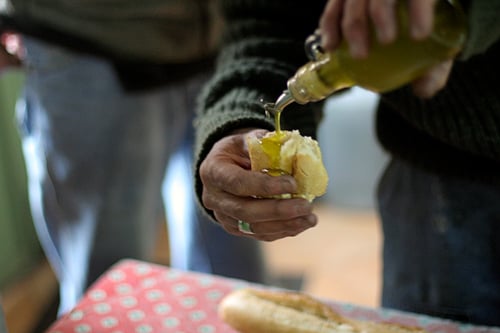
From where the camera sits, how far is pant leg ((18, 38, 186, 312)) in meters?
1.08

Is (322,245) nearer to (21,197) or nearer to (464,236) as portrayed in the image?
(21,197)

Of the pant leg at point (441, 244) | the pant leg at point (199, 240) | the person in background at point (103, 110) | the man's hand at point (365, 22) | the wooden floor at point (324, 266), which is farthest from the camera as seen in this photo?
the wooden floor at point (324, 266)

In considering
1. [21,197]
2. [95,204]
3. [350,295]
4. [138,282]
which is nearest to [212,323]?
[138,282]

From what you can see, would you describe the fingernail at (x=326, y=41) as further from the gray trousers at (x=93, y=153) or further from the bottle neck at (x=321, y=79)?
the gray trousers at (x=93, y=153)

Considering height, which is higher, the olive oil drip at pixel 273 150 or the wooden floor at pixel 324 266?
the olive oil drip at pixel 273 150

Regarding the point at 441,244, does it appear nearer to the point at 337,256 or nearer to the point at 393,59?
the point at 393,59

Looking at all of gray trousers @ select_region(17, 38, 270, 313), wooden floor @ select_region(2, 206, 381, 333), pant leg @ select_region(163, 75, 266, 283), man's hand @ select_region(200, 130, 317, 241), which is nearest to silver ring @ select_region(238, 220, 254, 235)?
man's hand @ select_region(200, 130, 317, 241)

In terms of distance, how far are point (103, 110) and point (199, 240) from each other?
0.35 metres

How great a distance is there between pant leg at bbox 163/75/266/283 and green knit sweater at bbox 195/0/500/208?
501 millimetres

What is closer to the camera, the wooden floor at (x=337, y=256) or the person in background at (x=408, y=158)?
the person in background at (x=408, y=158)

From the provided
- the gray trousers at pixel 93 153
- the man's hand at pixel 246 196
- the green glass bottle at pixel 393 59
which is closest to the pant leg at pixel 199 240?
the gray trousers at pixel 93 153

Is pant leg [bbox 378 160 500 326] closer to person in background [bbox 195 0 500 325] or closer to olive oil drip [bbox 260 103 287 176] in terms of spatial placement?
person in background [bbox 195 0 500 325]

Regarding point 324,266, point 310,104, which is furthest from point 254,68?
point 324,266

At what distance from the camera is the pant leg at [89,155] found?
1077mm
